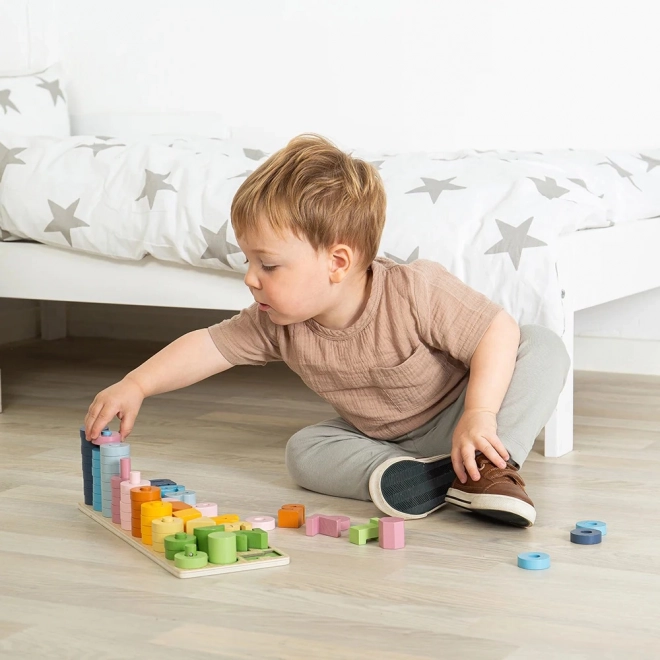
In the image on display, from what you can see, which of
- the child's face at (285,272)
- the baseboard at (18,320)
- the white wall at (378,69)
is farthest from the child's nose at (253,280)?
the baseboard at (18,320)

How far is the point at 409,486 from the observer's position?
4.05ft

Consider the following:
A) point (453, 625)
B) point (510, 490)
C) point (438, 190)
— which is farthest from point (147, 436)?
point (453, 625)

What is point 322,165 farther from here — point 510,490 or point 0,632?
point 0,632

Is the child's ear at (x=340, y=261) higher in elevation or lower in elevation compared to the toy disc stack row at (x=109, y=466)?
higher

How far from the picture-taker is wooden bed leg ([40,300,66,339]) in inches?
112

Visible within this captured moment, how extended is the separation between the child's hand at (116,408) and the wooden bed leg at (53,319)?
157cm

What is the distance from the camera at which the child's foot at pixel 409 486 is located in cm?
122

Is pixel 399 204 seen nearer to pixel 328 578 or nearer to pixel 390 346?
pixel 390 346

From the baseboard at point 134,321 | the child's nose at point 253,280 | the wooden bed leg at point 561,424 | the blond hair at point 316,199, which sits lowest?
the baseboard at point 134,321

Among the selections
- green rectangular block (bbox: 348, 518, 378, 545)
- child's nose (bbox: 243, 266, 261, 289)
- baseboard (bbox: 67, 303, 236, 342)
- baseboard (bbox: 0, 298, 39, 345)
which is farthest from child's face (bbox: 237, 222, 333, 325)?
baseboard (bbox: 0, 298, 39, 345)

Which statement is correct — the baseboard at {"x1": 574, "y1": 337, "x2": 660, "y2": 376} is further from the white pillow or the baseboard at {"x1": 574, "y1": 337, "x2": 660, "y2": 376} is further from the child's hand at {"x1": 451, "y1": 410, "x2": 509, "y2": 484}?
the white pillow

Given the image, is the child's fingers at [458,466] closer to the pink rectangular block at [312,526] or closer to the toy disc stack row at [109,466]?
the pink rectangular block at [312,526]

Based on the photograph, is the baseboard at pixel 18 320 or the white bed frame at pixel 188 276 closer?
the white bed frame at pixel 188 276

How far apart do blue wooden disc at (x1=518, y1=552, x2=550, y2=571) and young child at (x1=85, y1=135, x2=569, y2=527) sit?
0.10 meters
